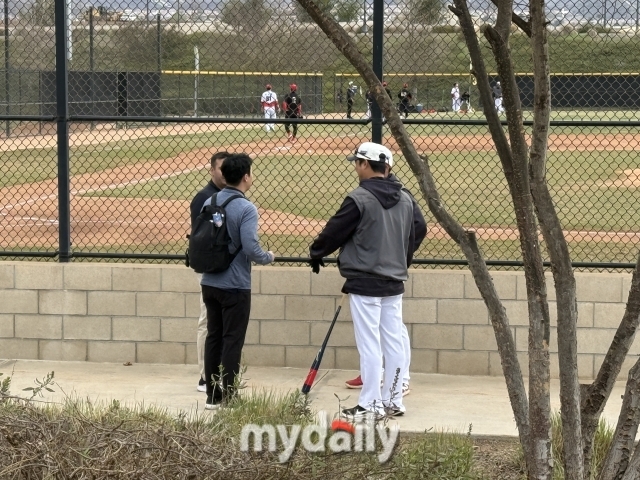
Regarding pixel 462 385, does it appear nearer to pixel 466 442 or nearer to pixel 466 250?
pixel 466 442

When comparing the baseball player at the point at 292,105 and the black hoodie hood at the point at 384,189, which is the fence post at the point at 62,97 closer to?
the baseball player at the point at 292,105

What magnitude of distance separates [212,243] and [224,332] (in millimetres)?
595

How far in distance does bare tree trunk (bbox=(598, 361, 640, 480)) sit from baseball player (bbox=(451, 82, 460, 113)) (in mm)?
5176

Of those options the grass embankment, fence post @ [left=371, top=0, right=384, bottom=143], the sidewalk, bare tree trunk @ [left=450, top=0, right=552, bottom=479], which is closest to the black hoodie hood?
fence post @ [left=371, top=0, right=384, bottom=143]

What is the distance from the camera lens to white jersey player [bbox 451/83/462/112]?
9680mm

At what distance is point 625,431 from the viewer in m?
4.60

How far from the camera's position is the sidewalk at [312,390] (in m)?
7.01

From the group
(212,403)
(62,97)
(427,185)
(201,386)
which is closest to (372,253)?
(212,403)

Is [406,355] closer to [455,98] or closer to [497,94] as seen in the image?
[455,98]

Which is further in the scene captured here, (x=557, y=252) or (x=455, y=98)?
(x=455, y=98)

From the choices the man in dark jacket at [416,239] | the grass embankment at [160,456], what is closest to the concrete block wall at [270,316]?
the man in dark jacket at [416,239]

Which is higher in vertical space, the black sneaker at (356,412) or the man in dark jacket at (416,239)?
the man in dark jacket at (416,239)

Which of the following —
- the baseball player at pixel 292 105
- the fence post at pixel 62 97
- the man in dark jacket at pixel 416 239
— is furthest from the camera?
the baseball player at pixel 292 105

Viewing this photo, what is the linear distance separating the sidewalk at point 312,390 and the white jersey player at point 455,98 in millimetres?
2692
